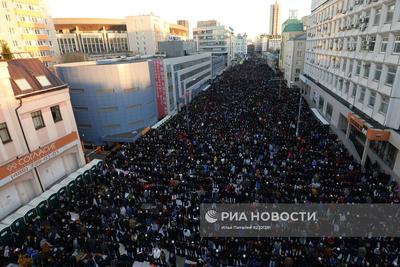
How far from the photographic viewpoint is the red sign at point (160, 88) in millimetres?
31469

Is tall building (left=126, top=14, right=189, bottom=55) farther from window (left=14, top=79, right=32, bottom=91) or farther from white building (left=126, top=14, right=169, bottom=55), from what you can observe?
window (left=14, top=79, right=32, bottom=91)

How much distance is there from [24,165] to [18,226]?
360cm

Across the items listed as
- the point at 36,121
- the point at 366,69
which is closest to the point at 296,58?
the point at 366,69

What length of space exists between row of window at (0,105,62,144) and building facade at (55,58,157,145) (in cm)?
817

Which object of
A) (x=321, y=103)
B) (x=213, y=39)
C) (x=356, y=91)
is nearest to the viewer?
(x=356, y=91)

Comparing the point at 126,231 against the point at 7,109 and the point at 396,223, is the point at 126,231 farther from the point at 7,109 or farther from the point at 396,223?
the point at 396,223

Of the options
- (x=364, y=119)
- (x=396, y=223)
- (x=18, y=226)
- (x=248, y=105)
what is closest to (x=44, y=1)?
(x=248, y=105)

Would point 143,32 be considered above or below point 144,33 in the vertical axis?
above

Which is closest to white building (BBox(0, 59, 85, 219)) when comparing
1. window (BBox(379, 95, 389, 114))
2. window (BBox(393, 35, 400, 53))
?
window (BBox(379, 95, 389, 114))

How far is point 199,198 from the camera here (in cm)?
1402

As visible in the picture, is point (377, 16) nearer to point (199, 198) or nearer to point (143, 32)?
point (199, 198)

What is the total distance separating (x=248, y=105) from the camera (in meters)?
34.5

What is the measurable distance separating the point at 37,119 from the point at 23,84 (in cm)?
238

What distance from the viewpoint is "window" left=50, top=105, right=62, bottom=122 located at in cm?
1805
